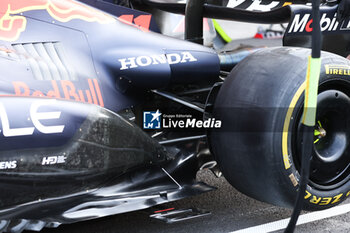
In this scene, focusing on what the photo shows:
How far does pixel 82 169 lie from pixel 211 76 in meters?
1.07

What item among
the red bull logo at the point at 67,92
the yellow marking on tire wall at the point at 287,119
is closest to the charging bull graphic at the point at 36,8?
the red bull logo at the point at 67,92

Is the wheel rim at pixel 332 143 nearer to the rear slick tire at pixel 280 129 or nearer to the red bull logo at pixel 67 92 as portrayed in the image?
the rear slick tire at pixel 280 129

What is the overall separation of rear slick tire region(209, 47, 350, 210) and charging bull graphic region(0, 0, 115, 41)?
84cm

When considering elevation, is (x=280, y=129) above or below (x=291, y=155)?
above

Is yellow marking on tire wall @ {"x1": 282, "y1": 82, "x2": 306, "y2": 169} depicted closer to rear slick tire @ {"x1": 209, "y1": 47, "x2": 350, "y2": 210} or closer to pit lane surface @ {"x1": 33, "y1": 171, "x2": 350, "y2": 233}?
rear slick tire @ {"x1": 209, "y1": 47, "x2": 350, "y2": 210}

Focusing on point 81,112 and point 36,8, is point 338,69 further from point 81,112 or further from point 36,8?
point 36,8

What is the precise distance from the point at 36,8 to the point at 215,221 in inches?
63.8

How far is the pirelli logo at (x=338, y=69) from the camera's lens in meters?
3.33

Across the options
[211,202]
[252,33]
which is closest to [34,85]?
[211,202]

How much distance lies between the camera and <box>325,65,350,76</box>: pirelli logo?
131 inches

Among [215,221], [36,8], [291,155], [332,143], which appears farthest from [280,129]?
[36,8]

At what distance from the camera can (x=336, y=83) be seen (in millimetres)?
3416

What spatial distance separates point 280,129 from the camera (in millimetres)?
3152

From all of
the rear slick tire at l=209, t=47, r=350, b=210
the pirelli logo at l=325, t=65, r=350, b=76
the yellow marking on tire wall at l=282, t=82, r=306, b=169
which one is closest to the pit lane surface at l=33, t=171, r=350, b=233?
the rear slick tire at l=209, t=47, r=350, b=210
